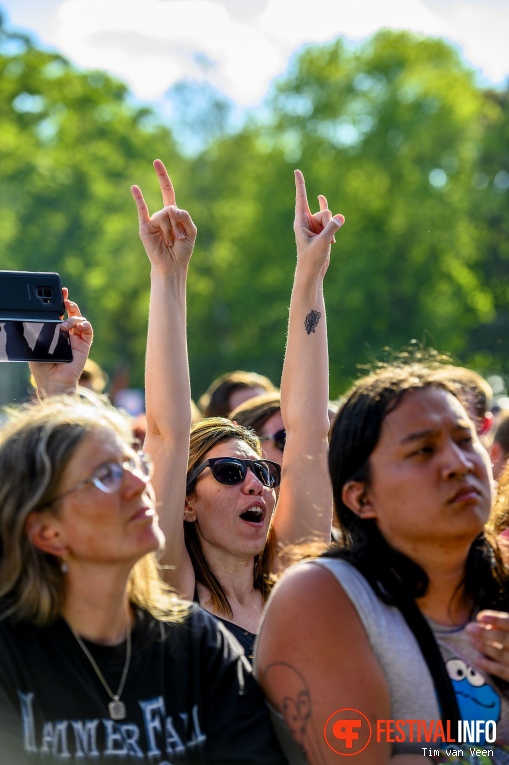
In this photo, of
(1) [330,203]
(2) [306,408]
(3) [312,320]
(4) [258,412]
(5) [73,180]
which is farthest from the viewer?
(5) [73,180]

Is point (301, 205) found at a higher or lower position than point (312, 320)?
higher

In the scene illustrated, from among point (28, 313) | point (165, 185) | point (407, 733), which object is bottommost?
point (407, 733)

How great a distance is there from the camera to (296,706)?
8.02ft

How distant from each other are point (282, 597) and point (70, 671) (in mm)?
494

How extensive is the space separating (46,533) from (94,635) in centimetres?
25

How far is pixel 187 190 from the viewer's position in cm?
2912

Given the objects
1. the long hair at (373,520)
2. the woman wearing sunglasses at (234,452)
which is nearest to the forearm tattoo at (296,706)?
the long hair at (373,520)

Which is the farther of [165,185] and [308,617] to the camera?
[165,185]

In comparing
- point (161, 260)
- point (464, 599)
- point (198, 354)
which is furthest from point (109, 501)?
point (198, 354)

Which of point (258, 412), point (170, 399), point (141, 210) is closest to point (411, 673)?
point (170, 399)

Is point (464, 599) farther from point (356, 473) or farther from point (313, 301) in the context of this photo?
point (313, 301)

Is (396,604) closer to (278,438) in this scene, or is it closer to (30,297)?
(30,297)

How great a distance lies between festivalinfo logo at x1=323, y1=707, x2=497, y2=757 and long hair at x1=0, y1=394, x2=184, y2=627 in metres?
0.67

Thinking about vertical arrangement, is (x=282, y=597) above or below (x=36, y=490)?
below
